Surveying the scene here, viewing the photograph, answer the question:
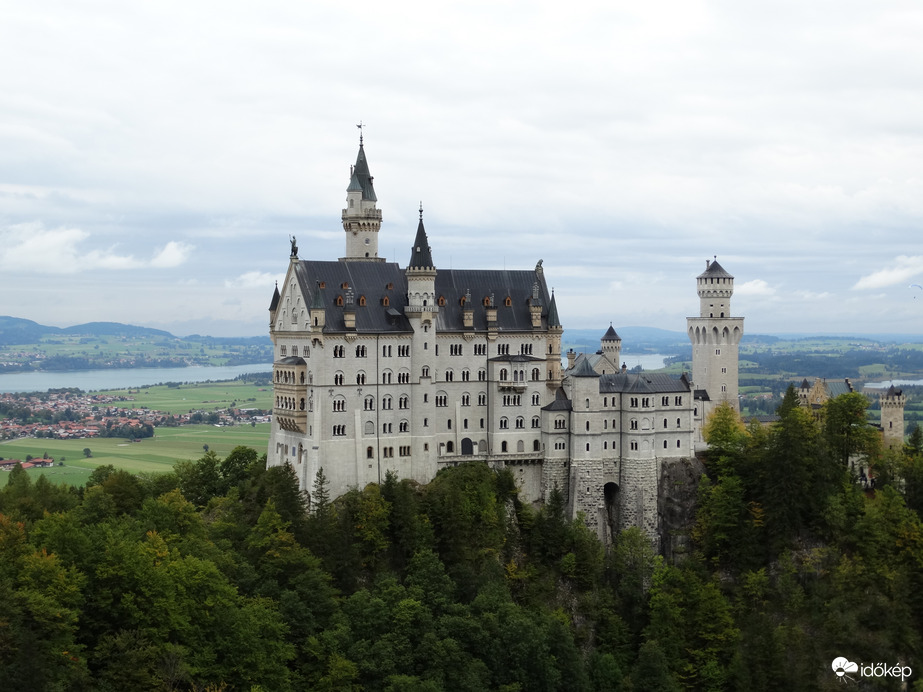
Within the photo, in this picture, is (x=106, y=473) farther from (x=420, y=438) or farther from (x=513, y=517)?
(x=513, y=517)

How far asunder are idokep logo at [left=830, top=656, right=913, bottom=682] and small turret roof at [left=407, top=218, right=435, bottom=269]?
153ft

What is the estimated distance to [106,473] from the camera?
108500 millimetres

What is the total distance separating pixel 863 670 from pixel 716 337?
40706mm

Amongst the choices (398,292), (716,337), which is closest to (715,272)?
(716,337)

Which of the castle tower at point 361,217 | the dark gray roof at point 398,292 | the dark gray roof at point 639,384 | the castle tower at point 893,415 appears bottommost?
the castle tower at point 893,415

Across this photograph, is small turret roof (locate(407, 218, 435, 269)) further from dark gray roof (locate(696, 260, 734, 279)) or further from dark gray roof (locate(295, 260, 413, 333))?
dark gray roof (locate(696, 260, 734, 279))

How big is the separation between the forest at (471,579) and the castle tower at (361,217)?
72.0 feet

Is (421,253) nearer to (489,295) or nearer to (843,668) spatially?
(489,295)

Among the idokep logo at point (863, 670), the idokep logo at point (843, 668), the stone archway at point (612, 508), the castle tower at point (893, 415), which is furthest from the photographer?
the castle tower at point (893, 415)

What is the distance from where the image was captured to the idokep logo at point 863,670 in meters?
91.6

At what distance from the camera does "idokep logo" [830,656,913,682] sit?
300 ft

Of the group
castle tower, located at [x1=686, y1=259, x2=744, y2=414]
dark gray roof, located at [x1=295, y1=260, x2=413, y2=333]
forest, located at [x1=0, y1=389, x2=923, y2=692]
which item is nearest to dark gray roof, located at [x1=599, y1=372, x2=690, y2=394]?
forest, located at [x1=0, y1=389, x2=923, y2=692]

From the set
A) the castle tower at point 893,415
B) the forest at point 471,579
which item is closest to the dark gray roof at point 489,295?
the forest at point 471,579

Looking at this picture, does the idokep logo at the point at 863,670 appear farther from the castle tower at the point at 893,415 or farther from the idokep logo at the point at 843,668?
the castle tower at the point at 893,415
